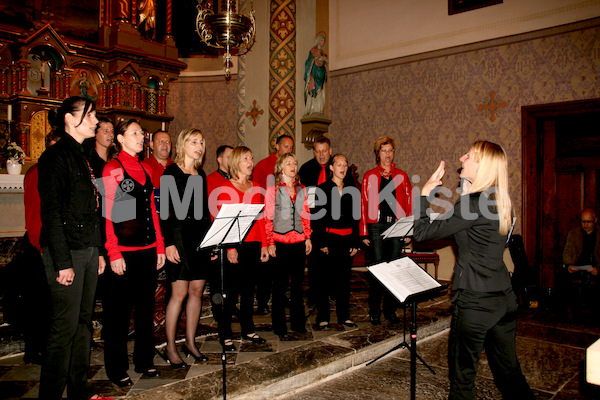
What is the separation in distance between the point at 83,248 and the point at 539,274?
579cm

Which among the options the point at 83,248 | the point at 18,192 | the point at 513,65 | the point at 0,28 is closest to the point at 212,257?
the point at 83,248

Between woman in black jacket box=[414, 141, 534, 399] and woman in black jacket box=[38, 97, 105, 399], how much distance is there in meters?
1.76

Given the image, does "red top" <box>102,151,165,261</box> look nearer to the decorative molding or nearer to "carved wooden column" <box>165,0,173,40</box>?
the decorative molding

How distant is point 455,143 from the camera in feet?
21.5

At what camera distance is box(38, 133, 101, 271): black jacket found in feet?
7.05

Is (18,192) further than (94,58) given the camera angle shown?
No

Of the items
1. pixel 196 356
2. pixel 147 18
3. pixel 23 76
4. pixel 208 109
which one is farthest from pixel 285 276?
pixel 147 18

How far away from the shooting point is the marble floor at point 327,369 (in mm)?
2738

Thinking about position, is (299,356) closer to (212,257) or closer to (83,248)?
(212,257)

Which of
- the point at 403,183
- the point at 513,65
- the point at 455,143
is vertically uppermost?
the point at 513,65

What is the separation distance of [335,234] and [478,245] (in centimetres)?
189

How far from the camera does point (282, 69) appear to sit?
23.2ft

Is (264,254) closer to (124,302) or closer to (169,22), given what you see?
(124,302)

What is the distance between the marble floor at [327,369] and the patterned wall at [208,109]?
18.0 feet
